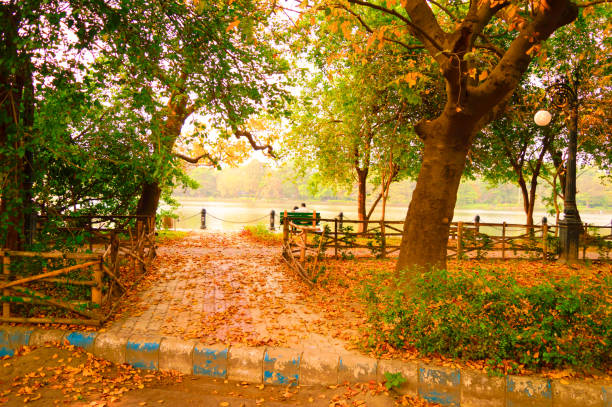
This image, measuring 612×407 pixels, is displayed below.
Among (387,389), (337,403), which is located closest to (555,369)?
(387,389)

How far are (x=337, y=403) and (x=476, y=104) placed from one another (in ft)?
16.0

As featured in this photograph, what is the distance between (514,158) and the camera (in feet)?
58.4

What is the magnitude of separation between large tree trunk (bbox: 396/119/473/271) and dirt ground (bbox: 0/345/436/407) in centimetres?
298

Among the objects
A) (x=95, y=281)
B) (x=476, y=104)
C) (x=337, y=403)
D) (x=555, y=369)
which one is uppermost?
(x=476, y=104)

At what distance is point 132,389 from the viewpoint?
4.26m

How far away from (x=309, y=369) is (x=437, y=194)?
12.4 feet

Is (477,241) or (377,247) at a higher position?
(477,241)

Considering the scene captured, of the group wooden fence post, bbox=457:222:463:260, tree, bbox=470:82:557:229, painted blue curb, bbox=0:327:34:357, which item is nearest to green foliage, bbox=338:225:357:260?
wooden fence post, bbox=457:222:463:260

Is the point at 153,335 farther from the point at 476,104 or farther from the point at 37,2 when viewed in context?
the point at 476,104

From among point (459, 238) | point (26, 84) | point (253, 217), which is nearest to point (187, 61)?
point (26, 84)

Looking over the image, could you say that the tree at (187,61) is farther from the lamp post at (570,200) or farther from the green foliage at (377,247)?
the lamp post at (570,200)

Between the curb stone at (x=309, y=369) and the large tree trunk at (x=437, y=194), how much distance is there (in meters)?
2.62

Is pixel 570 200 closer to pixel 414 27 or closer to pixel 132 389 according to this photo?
pixel 414 27

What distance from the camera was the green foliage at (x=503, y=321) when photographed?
4.01m
